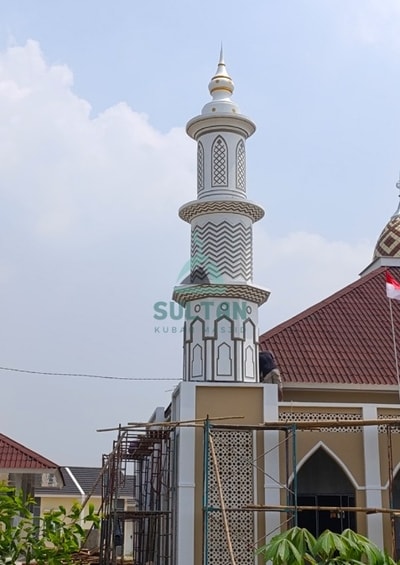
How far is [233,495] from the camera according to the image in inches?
529

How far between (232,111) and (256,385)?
18.9 ft

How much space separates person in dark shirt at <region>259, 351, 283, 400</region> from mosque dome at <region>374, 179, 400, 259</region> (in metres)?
7.15

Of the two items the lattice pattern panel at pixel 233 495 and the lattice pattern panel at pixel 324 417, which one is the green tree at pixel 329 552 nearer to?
the lattice pattern panel at pixel 233 495

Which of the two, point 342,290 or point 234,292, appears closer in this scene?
point 234,292

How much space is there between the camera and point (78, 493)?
38375 millimetres

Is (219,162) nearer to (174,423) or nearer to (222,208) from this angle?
(222,208)

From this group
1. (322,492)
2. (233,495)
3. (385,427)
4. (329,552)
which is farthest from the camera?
(322,492)

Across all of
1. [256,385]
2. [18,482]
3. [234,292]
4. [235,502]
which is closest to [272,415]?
[256,385]

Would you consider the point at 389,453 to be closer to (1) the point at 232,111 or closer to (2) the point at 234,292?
(2) the point at 234,292

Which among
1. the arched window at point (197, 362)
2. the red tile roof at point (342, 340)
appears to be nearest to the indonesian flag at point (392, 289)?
the red tile roof at point (342, 340)

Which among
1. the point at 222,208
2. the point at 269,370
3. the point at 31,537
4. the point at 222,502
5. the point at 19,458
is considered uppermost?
the point at 222,208

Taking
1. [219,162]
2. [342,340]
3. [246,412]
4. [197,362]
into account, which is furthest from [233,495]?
[219,162]

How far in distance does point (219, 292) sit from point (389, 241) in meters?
8.54

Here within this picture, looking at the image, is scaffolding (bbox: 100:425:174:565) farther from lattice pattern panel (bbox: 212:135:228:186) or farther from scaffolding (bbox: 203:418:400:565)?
lattice pattern panel (bbox: 212:135:228:186)
